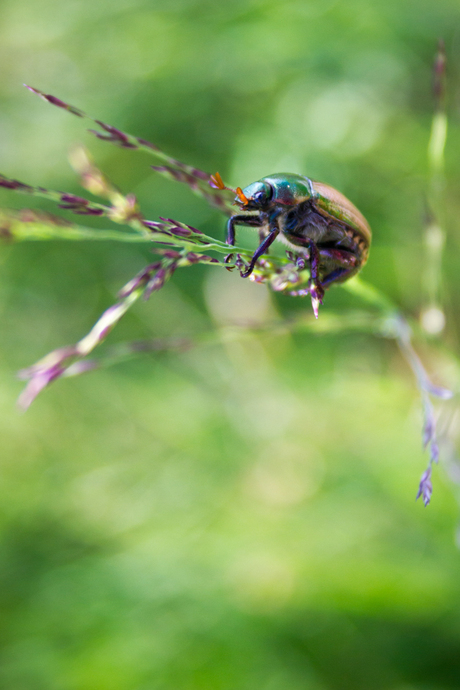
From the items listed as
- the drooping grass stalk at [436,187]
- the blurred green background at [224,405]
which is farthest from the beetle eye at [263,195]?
the blurred green background at [224,405]

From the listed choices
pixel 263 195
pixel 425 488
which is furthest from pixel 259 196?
pixel 425 488

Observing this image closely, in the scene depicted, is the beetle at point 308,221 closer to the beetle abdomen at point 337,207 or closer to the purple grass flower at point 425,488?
the beetle abdomen at point 337,207

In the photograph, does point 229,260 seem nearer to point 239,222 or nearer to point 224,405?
point 239,222

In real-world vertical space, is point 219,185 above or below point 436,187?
below

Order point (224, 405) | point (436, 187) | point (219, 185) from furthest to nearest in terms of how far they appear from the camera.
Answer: point (224, 405)
point (436, 187)
point (219, 185)

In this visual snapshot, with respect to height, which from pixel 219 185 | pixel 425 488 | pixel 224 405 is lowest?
pixel 425 488

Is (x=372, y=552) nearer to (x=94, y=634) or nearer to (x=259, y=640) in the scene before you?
(x=259, y=640)

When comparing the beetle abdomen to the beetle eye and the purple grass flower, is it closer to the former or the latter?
the beetle eye
